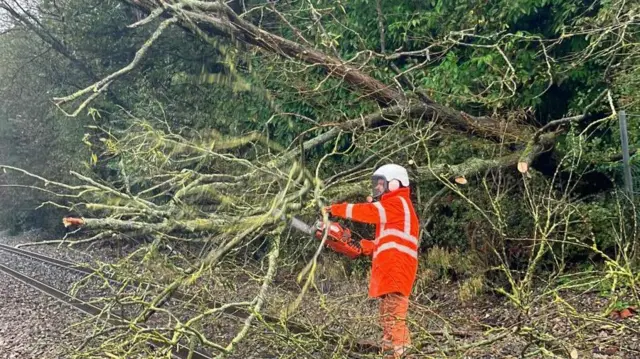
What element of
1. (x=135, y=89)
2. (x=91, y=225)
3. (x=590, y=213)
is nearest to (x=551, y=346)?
(x=590, y=213)

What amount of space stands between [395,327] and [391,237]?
76 cm

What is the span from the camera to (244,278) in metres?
11.0

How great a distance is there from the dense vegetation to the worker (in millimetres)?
529

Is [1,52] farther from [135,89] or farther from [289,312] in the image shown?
[289,312]

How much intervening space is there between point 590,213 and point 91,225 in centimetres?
572

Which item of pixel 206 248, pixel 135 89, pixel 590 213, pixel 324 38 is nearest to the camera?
pixel 206 248

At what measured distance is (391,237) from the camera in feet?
17.9

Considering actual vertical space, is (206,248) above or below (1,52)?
below

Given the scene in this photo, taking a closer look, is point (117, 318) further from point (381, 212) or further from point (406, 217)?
point (406, 217)

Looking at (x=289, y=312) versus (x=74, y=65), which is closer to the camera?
(x=289, y=312)

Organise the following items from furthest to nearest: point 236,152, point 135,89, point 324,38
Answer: point 135,89 → point 236,152 → point 324,38

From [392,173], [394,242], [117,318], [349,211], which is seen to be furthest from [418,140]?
[117,318]

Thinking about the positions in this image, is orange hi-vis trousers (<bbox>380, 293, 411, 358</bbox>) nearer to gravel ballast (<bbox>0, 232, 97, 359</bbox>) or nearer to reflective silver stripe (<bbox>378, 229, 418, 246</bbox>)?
reflective silver stripe (<bbox>378, 229, 418, 246</bbox>)

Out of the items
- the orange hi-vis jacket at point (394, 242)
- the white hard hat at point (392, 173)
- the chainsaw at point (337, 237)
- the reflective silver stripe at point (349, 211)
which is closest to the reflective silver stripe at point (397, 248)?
the orange hi-vis jacket at point (394, 242)
